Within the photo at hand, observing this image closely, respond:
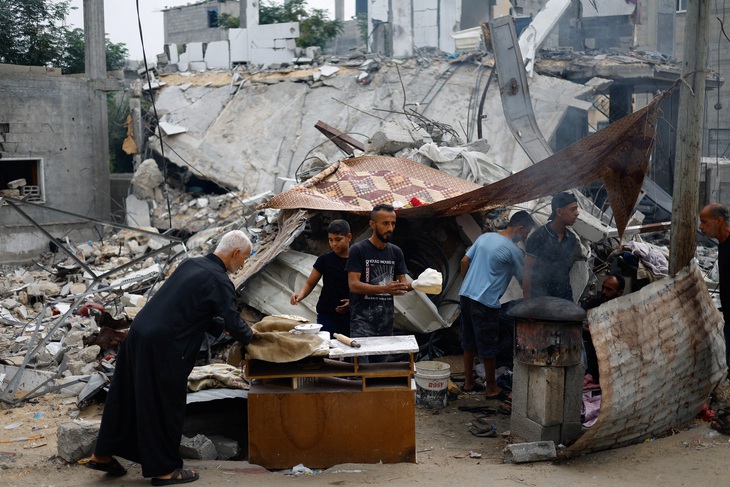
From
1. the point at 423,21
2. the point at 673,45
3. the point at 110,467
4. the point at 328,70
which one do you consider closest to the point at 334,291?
the point at 110,467

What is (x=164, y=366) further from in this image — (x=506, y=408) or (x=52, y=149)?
(x=52, y=149)

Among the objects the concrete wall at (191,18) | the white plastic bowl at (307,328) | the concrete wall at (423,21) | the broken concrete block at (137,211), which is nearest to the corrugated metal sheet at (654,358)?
the white plastic bowl at (307,328)

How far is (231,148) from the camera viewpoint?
16.5 m

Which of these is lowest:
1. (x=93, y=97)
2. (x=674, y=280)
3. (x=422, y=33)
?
(x=674, y=280)

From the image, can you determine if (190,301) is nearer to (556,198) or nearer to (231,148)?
(556,198)

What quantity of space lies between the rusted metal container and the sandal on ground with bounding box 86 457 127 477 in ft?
9.15

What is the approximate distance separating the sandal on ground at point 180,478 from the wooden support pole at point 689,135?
3.61 metres

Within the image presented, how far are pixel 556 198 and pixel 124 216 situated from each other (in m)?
12.9

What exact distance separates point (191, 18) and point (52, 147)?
18.1m

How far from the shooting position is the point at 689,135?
5332 mm

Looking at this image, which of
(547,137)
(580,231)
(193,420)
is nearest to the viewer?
(193,420)

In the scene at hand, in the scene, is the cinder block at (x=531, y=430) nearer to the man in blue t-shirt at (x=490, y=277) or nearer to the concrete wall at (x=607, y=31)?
the man in blue t-shirt at (x=490, y=277)

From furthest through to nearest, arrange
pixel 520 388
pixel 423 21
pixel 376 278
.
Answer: pixel 423 21 → pixel 376 278 → pixel 520 388

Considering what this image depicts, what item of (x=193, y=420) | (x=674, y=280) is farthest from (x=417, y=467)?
(x=674, y=280)
